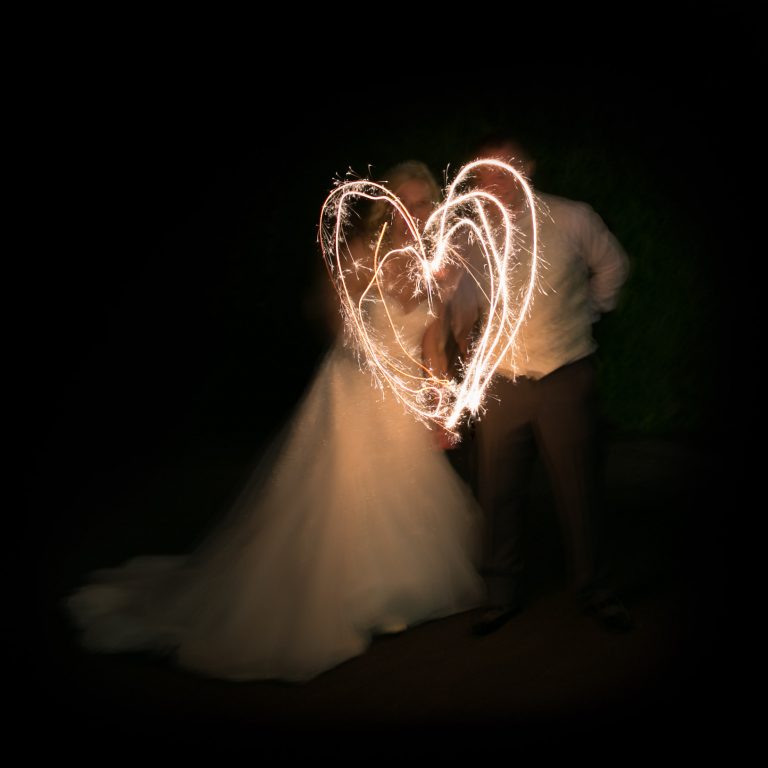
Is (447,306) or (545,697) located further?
(447,306)

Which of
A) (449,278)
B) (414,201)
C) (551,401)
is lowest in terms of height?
(551,401)

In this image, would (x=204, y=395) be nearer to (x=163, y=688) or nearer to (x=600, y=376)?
(x=600, y=376)

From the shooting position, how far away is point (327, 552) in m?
4.34

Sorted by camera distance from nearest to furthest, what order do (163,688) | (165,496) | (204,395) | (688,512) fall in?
1. (163,688)
2. (688,512)
3. (165,496)
4. (204,395)

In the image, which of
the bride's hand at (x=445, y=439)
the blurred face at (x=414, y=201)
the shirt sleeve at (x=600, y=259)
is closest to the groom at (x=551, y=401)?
the shirt sleeve at (x=600, y=259)

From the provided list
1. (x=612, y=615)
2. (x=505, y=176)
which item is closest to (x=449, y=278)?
(x=505, y=176)

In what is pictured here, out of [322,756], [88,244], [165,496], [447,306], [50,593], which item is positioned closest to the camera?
[322,756]

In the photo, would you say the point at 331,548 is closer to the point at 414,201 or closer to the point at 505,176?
the point at 414,201

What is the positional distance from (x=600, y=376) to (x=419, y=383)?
404cm

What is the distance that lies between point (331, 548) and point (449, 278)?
4.18ft

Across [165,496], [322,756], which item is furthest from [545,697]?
[165,496]

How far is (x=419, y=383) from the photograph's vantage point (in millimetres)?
4430

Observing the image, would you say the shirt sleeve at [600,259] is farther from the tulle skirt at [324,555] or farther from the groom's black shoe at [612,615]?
the groom's black shoe at [612,615]

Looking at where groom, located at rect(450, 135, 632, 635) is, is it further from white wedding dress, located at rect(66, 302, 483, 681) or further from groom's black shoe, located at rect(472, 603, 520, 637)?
white wedding dress, located at rect(66, 302, 483, 681)
